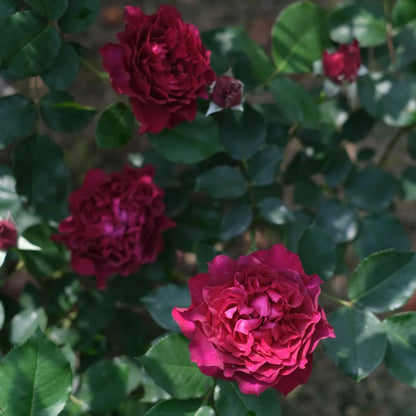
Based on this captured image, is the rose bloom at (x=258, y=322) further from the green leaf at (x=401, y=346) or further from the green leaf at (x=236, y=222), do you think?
the green leaf at (x=236, y=222)

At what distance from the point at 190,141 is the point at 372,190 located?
0.53 meters

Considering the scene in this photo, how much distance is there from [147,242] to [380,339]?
1.76ft

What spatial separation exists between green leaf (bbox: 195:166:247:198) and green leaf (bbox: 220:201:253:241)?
6 centimetres

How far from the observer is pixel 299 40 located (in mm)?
1362

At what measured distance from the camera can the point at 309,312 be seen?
0.86 metres

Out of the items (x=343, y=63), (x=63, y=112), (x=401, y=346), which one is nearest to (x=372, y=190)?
(x=343, y=63)

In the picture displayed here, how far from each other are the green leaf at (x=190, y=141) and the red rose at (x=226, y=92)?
0.36 ft

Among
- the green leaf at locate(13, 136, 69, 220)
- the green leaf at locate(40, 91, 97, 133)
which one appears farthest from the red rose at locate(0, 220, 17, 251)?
the green leaf at locate(40, 91, 97, 133)

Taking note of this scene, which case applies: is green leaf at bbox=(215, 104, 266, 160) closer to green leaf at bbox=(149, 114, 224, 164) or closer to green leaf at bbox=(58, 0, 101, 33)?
green leaf at bbox=(149, 114, 224, 164)

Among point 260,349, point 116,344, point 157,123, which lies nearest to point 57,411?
point 260,349

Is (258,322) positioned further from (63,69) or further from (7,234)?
(63,69)

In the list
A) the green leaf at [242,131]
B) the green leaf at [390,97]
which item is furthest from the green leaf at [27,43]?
the green leaf at [390,97]

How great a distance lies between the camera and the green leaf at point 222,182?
1212 millimetres

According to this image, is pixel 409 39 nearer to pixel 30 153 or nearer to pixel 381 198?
pixel 381 198
